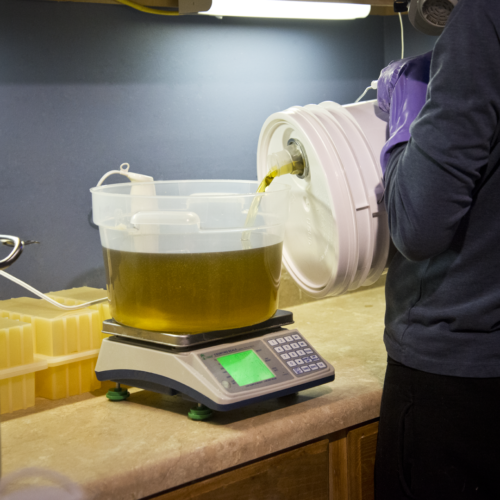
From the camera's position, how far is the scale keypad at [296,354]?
3.41ft

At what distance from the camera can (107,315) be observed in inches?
48.1

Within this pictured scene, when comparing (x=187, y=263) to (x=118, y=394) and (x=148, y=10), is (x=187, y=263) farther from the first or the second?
(x=148, y=10)

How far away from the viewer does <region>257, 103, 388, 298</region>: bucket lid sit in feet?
3.67

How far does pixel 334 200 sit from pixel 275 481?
489 mm

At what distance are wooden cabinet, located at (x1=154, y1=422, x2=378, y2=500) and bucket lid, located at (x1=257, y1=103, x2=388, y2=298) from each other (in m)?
0.30

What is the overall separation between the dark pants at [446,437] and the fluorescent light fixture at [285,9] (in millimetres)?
965

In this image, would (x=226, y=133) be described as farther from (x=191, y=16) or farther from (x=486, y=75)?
(x=486, y=75)

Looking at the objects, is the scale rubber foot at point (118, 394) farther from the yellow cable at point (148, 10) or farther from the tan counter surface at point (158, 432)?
the yellow cable at point (148, 10)

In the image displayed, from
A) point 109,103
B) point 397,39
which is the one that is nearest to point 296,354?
point 109,103

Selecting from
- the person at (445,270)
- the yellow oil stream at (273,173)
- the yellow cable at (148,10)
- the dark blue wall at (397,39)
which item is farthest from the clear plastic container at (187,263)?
the dark blue wall at (397,39)

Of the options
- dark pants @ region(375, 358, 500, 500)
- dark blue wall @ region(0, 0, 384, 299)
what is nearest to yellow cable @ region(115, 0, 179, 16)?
dark blue wall @ region(0, 0, 384, 299)

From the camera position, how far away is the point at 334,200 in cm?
111

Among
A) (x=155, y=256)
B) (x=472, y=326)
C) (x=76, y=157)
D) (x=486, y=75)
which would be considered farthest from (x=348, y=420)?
(x=76, y=157)

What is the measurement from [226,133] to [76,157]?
446mm
